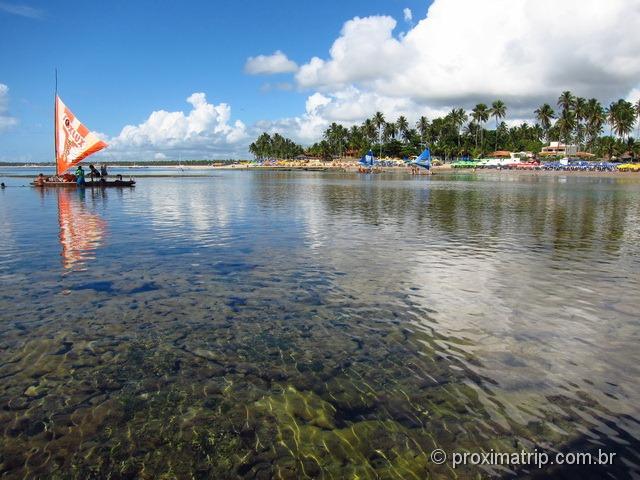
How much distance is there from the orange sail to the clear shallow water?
41678 millimetres

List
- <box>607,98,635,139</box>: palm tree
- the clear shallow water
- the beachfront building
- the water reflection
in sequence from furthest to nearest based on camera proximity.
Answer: the beachfront building → <box>607,98,635,139</box>: palm tree → the water reflection → the clear shallow water

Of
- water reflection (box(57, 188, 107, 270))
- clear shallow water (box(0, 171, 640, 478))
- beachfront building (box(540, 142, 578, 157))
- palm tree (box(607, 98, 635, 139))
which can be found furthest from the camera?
beachfront building (box(540, 142, 578, 157))

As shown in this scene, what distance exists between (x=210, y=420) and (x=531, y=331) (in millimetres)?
7495

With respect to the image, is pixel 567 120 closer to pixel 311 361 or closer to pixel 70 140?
pixel 70 140

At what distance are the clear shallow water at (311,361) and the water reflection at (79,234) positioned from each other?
0.36m

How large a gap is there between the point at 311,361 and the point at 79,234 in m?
19.9

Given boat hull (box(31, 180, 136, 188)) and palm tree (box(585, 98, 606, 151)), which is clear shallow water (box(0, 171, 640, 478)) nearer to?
boat hull (box(31, 180, 136, 188))

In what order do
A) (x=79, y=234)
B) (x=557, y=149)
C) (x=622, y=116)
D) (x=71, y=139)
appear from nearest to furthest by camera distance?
(x=79, y=234)
(x=71, y=139)
(x=622, y=116)
(x=557, y=149)

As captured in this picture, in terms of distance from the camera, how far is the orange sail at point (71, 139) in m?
53.2

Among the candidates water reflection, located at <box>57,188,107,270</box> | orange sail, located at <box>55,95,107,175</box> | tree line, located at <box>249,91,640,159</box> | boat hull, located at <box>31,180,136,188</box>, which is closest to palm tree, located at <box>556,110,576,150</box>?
tree line, located at <box>249,91,640,159</box>

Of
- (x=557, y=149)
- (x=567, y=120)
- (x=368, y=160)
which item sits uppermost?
(x=567, y=120)

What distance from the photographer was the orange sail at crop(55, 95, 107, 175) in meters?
53.2

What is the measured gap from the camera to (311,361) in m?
8.60

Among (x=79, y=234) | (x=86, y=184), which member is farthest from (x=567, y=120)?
(x=79, y=234)
